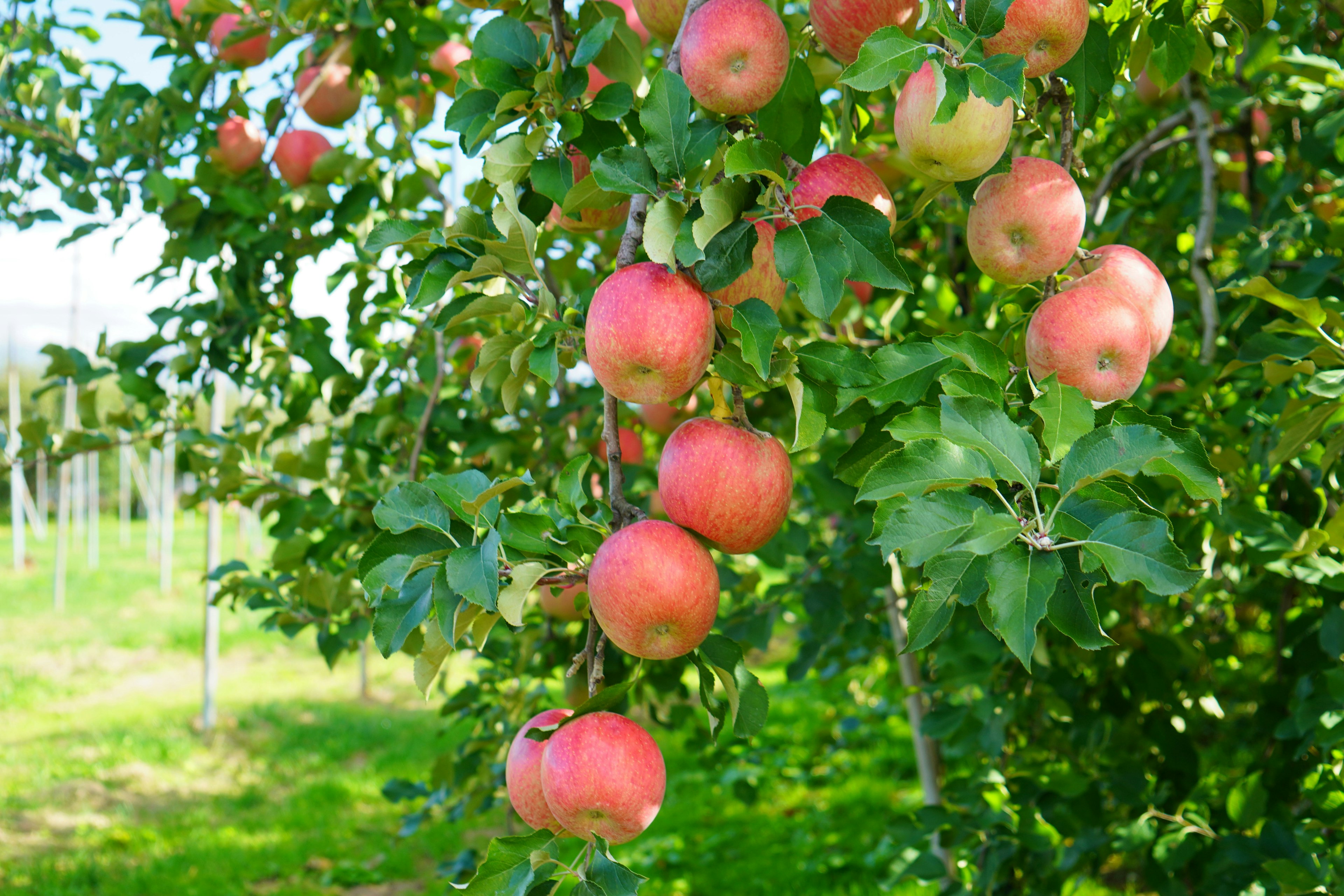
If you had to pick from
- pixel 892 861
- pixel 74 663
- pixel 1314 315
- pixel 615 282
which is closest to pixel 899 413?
pixel 615 282

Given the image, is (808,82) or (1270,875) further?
(1270,875)

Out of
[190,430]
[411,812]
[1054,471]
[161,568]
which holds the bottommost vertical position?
[161,568]

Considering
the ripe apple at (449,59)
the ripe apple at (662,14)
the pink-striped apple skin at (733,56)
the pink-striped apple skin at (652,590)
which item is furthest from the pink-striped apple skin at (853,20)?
the ripe apple at (449,59)

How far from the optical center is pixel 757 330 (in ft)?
3.03

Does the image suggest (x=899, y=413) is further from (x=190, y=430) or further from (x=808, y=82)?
(x=190, y=430)

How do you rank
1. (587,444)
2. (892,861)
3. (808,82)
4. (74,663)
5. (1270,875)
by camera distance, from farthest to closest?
(74,663), (892,861), (587,444), (1270,875), (808,82)

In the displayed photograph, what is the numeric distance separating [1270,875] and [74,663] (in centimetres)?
932

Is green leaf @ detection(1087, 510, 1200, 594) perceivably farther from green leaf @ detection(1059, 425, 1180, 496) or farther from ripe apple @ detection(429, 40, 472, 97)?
ripe apple @ detection(429, 40, 472, 97)

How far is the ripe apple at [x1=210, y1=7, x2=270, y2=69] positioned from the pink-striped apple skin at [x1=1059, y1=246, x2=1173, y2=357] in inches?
68.1

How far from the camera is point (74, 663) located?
333 inches

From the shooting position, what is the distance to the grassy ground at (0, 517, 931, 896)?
3857 mm

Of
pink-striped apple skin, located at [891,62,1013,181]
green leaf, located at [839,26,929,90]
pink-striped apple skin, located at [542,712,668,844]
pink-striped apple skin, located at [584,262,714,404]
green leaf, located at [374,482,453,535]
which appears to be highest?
green leaf, located at [839,26,929,90]

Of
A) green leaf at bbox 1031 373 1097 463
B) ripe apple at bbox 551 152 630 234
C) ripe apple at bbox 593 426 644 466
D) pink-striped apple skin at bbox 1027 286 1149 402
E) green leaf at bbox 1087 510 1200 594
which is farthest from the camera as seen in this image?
ripe apple at bbox 593 426 644 466

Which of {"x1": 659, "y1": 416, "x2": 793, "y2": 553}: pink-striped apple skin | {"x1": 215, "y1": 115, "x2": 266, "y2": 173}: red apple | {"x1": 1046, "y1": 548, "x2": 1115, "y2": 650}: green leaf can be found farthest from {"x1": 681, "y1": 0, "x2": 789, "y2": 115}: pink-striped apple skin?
{"x1": 215, "y1": 115, "x2": 266, "y2": 173}: red apple
